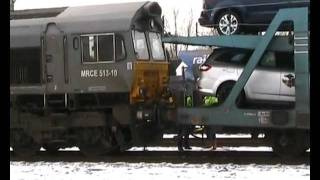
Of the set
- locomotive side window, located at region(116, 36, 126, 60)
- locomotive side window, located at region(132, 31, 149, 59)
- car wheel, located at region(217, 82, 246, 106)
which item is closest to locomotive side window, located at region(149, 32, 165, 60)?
locomotive side window, located at region(132, 31, 149, 59)

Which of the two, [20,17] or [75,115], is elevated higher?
[20,17]

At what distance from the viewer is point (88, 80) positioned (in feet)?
39.4

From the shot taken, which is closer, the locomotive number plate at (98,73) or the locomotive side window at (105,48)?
the locomotive number plate at (98,73)

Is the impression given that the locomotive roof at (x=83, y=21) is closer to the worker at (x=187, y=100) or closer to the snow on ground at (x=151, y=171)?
the worker at (x=187, y=100)

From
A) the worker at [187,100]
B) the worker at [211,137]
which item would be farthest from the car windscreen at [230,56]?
the worker at [211,137]

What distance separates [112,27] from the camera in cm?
1192

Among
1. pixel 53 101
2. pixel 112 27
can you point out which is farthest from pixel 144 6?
pixel 53 101

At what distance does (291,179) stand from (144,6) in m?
5.94

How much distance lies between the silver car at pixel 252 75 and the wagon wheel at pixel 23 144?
4.14 meters

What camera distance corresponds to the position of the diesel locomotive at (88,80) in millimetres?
11805

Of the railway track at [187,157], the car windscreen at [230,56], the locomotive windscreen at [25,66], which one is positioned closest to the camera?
the railway track at [187,157]

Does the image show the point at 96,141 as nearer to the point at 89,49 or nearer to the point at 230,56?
the point at 89,49
